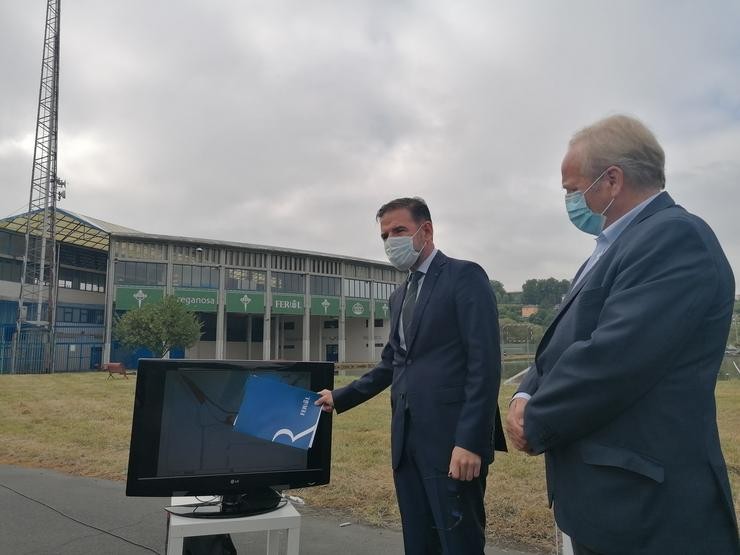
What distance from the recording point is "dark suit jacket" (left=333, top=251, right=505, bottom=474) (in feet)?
7.49

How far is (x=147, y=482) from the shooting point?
105 inches

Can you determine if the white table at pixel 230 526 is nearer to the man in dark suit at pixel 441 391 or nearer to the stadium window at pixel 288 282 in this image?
the man in dark suit at pixel 441 391

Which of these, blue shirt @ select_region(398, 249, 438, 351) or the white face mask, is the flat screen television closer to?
blue shirt @ select_region(398, 249, 438, 351)

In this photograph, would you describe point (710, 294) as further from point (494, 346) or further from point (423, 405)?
point (423, 405)

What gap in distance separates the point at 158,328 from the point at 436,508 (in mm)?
37964

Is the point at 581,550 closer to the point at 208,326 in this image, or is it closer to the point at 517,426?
the point at 517,426

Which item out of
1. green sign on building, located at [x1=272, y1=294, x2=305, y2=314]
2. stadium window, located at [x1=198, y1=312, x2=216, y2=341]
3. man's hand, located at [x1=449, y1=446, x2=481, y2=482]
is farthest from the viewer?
green sign on building, located at [x1=272, y1=294, x2=305, y2=314]

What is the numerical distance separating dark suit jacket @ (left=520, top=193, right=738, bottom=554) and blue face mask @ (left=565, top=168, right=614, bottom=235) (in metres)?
0.42

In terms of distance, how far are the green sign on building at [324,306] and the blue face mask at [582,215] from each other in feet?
166

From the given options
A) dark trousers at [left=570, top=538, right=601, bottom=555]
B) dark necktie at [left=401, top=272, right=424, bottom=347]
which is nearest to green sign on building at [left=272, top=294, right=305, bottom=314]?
dark necktie at [left=401, top=272, right=424, bottom=347]

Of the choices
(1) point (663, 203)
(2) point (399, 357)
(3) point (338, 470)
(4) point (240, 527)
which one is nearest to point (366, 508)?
(3) point (338, 470)

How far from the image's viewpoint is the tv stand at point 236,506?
8.96 feet

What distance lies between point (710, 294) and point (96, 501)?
5.40 m

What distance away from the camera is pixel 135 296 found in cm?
4319
